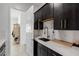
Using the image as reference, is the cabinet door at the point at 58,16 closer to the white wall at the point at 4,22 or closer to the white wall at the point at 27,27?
the white wall at the point at 27,27

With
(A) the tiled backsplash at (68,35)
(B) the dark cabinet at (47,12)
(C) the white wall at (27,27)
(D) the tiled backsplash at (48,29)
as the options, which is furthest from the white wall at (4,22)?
(A) the tiled backsplash at (68,35)

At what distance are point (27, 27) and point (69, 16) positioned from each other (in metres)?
0.52

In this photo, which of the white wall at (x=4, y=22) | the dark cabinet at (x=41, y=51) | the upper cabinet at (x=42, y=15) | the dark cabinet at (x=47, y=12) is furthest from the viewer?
the dark cabinet at (x=47, y=12)

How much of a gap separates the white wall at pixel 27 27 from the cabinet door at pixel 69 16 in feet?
1.38

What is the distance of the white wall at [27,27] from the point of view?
62.3 inches

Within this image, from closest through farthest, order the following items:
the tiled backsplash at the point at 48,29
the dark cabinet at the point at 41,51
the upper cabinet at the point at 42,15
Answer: the dark cabinet at the point at 41,51 → the upper cabinet at the point at 42,15 → the tiled backsplash at the point at 48,29

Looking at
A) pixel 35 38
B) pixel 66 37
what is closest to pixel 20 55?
pixel 35 38

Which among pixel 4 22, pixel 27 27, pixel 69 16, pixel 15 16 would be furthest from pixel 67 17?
pixel 4 22

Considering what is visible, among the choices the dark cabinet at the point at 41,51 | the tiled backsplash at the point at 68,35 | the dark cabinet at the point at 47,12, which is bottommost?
the dark cabinet at the point at 41,51

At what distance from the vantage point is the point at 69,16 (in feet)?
5.32

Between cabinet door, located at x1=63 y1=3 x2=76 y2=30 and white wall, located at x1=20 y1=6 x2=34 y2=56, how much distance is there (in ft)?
1.38

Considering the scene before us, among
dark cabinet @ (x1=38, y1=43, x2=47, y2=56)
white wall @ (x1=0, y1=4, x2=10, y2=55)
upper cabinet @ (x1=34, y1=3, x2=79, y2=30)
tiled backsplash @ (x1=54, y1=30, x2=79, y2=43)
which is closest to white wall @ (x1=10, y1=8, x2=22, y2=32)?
white wall @ (x1=0, y1=4, x2=10, y2=55)

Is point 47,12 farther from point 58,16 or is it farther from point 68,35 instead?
point 68,35

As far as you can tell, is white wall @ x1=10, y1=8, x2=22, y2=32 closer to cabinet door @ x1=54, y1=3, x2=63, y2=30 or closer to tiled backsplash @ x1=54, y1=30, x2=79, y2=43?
cabinet door @ x1=54, y1=3, x2=63, y2=30
